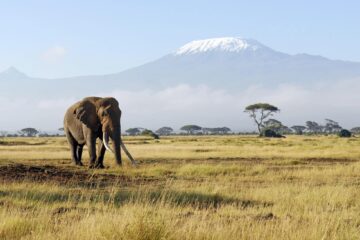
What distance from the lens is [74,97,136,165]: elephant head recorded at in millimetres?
26109

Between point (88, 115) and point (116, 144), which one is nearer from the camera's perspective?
point (116, 144)

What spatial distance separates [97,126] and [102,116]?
2.02ft

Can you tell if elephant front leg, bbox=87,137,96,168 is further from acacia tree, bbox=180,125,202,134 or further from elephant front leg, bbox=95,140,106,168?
acacia tree, bbox=180,125,202,134

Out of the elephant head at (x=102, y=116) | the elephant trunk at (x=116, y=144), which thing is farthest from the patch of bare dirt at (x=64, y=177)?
the elephant head at (x=102, y=116)

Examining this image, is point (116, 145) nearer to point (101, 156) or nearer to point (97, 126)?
point (101, 156)

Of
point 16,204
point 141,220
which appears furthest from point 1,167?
point 141,220

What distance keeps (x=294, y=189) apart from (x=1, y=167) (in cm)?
1180

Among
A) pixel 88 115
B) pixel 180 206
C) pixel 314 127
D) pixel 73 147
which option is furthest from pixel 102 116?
pixel 314 127

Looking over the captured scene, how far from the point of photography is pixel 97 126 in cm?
2723

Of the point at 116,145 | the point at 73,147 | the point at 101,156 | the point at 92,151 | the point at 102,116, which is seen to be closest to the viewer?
the point at 116,145

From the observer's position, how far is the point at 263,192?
14406mm

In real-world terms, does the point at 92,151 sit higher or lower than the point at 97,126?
lower

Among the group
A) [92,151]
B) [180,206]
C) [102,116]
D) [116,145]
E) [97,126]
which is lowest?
[180,206]

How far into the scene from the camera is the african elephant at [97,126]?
25.7 m
